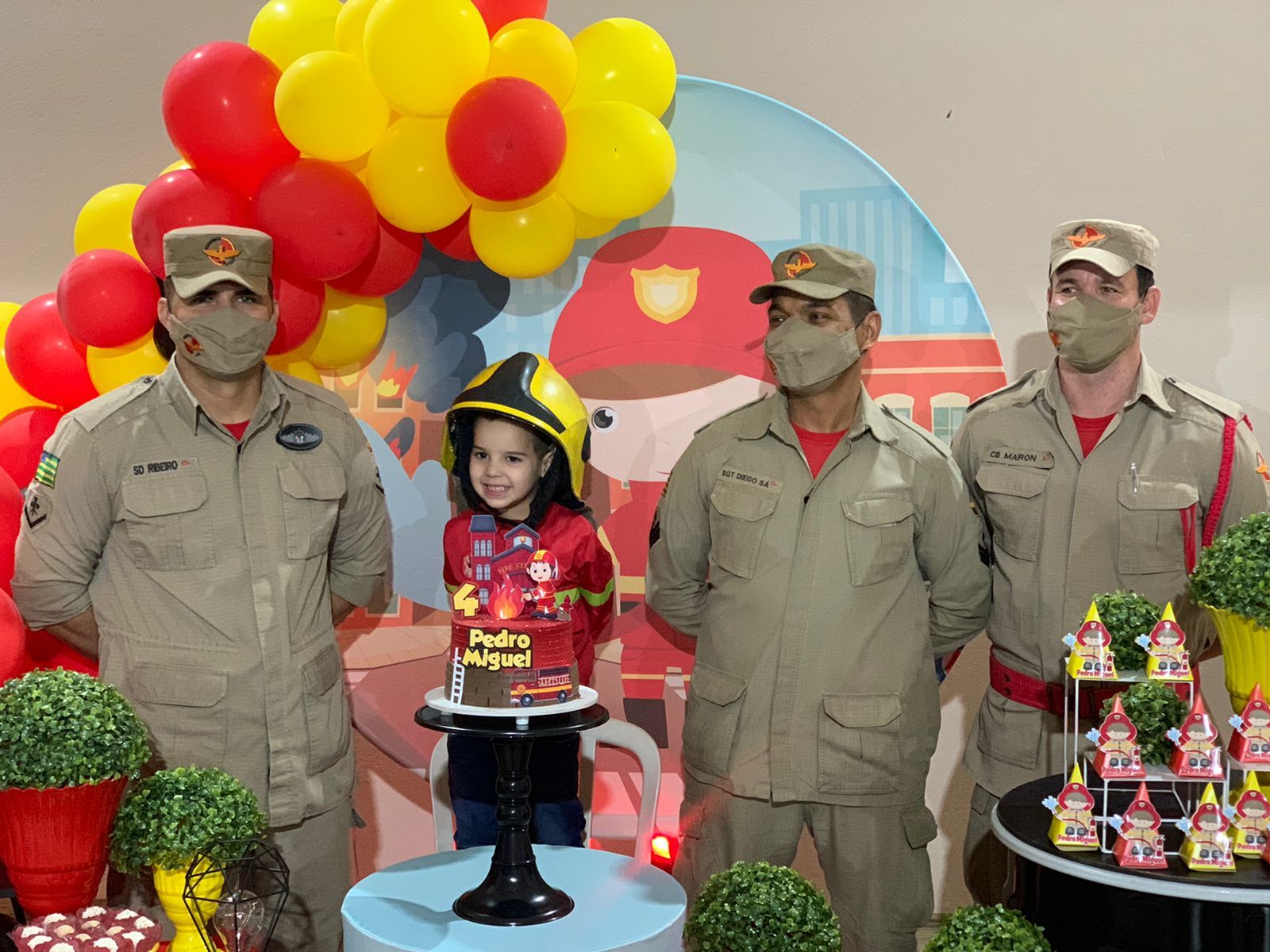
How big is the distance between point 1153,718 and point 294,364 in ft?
8.51

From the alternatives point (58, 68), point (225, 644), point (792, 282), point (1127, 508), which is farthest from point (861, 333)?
point (58, 68)

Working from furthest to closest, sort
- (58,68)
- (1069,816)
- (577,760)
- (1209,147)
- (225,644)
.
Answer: (58,68) < (1209,147) < (577,760) < (225,644) < (1069,816)

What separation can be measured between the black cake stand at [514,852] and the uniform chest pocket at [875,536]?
969 millimetres

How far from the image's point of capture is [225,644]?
10.6 feet

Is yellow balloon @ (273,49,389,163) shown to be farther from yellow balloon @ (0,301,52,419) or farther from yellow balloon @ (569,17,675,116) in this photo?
yellow balloon @ (0,301,52,419)

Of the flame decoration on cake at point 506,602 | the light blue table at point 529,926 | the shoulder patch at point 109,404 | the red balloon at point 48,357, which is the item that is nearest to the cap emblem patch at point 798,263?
the flame decoration on cake at point 506,602

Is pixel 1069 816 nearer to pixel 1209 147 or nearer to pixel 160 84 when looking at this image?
pixel 1209 147

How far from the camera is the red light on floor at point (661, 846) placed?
12.8 ft

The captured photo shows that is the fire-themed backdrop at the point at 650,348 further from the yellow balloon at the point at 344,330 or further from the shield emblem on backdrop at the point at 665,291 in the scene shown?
the yellow balloon at the point at 344,330

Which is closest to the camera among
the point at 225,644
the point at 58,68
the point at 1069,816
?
the point at 1069,816

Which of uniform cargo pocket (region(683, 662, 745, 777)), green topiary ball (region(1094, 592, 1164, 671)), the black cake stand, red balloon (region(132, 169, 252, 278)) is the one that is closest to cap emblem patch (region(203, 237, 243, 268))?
red balloon (region(132, 169, 252, 278))

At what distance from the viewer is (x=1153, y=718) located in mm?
2473

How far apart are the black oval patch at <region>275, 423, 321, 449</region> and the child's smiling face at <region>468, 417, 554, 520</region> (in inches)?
16.1

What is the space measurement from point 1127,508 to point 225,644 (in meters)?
2.27
